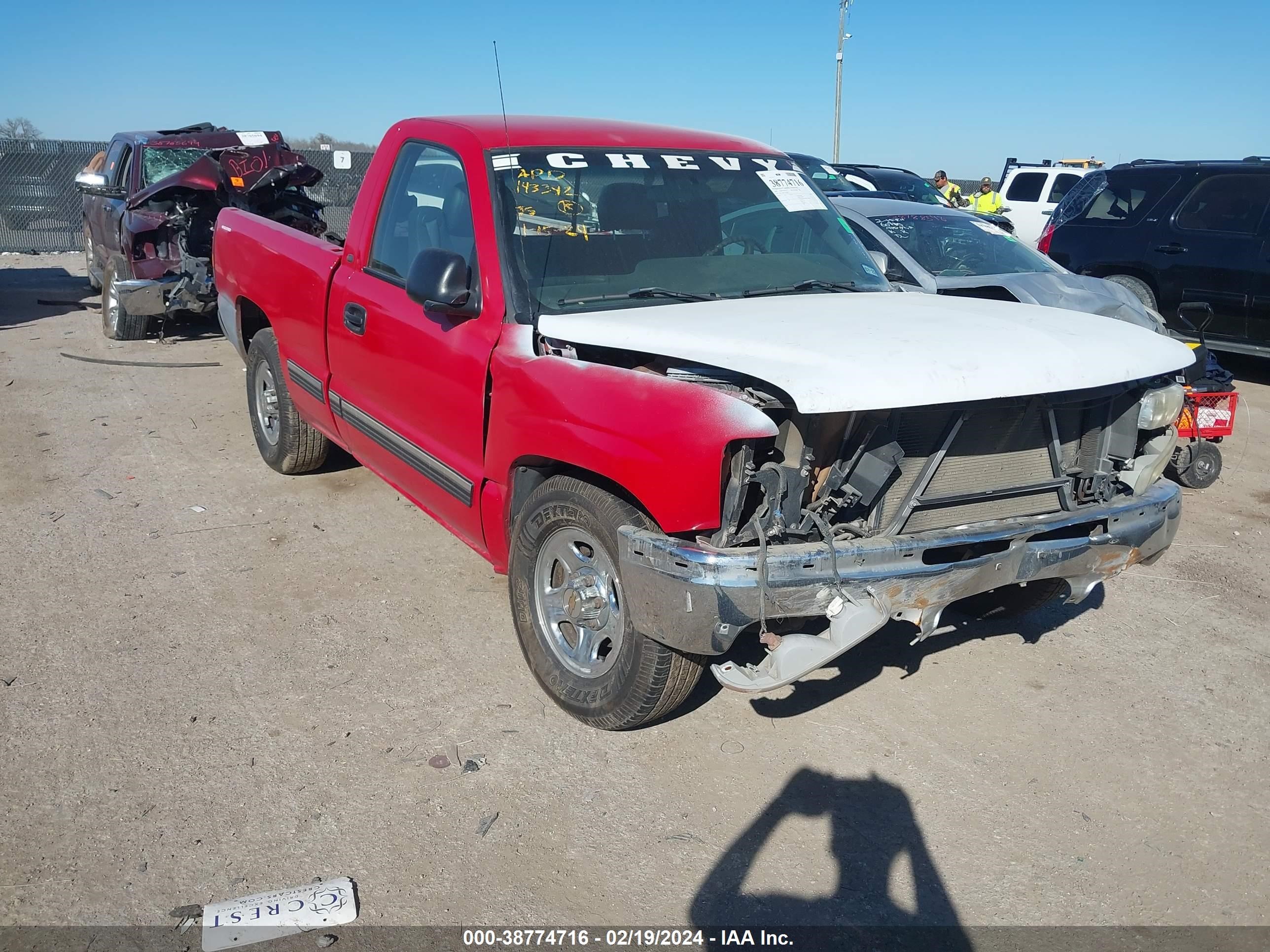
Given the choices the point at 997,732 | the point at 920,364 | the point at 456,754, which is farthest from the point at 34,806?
the point at 997,732

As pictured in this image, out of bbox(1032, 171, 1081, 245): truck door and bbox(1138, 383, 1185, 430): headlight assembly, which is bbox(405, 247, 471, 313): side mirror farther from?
bbox(1032, 171, 1081, 245): truck door

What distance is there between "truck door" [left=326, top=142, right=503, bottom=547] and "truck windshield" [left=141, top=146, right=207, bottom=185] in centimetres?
715

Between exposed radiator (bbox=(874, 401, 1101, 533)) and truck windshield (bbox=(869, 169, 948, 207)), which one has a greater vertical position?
truck windshield (bbox=(869, 169, 948, 207))

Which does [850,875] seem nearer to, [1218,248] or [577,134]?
[577,134]

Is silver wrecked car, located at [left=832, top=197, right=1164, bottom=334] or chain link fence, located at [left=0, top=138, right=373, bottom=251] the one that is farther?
chain link fence, located at [left=0, top=138, right=373, bottom=251]

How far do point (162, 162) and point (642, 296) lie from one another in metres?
8.94

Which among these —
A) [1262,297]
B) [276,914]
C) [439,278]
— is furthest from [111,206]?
[1262,297]

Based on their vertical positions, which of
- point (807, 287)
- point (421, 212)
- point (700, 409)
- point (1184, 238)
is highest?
point (421, 212)

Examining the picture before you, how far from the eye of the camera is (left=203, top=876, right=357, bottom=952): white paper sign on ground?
→ 257 cm

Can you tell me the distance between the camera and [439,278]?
349 cm

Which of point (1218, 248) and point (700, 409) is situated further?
point (1218, 248)

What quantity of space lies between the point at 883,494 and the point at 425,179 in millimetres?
2406

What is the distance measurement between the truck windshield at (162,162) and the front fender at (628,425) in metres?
8.63

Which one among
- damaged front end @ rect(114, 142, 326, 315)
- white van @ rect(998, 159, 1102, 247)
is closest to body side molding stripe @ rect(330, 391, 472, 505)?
damaged front end @ rect(114, 142, 326, 315)
